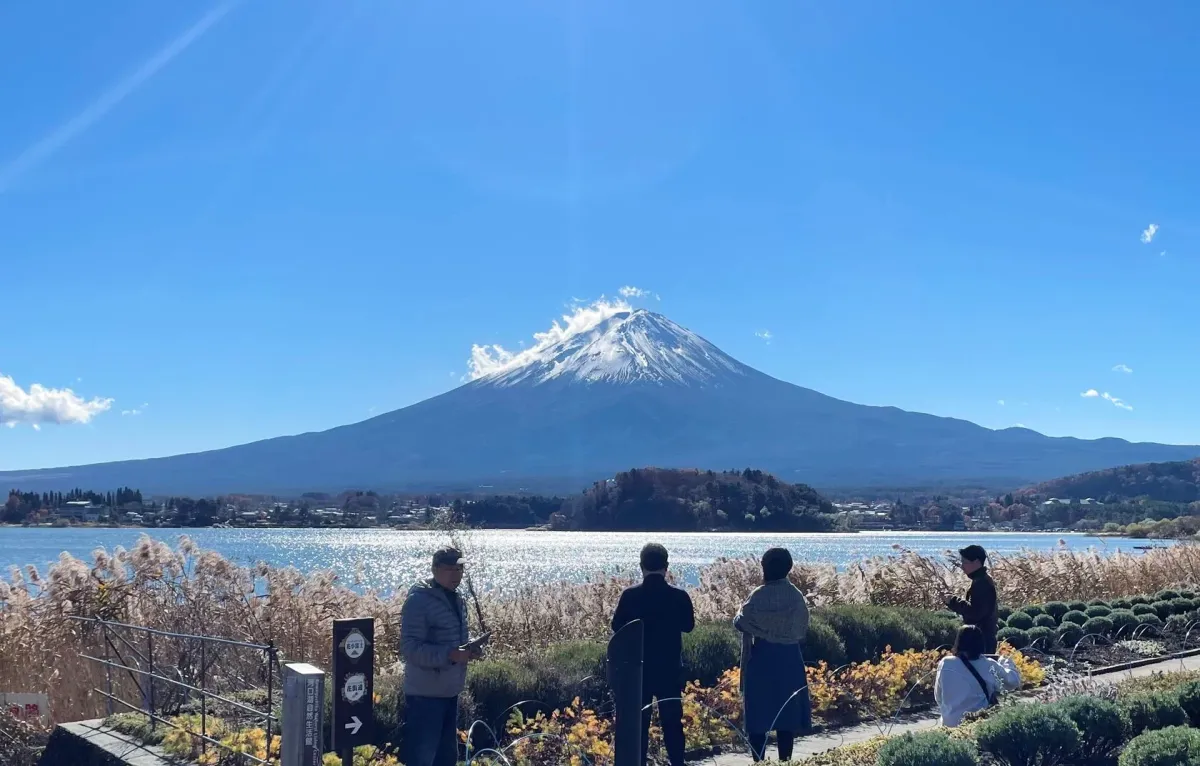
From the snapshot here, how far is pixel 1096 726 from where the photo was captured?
627cm

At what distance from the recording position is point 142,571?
10.9 meters

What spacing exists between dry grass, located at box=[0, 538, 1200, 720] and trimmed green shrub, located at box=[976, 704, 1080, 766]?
227 inches

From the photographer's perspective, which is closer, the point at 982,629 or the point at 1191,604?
the point at 982,629

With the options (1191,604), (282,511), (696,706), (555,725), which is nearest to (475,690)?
(555,725)

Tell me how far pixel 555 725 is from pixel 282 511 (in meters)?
85.6

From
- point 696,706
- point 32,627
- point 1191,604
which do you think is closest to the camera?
point 696,706

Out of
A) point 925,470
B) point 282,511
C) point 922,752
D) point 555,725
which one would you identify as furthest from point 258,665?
point 925,470

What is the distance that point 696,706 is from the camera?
9.01 meters

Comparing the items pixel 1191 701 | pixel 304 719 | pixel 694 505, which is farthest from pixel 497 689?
pixel 694 505

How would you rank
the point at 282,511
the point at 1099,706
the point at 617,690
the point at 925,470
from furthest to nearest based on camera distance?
the point at 925,470, the point at 282,511, the point at 1099,706, the point at 617,690

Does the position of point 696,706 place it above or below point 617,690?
below

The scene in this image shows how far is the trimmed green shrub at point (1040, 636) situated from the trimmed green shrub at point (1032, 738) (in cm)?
733

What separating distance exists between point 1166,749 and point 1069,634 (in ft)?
28.6

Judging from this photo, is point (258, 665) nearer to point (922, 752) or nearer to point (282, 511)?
point (922, 752)
